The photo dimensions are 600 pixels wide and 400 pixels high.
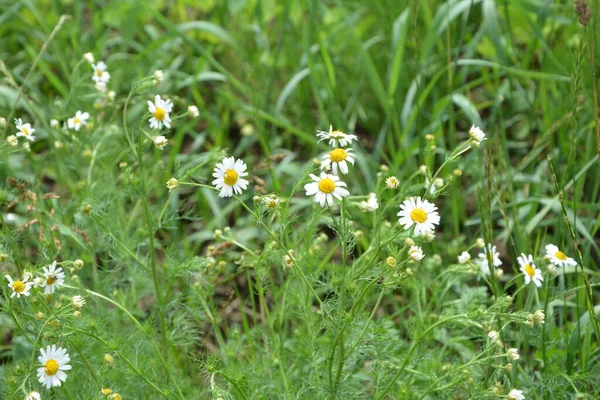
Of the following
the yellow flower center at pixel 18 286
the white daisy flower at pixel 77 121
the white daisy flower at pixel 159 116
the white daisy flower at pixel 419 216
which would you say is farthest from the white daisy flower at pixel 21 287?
the white daisy flower at pixel 419 216

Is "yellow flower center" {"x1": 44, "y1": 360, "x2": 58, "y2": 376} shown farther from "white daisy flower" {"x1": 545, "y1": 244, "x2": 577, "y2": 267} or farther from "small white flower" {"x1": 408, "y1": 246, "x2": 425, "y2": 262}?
"white daisy flower" {"x1": 545, "y1": 244, "x2": 577, "y2": 267}

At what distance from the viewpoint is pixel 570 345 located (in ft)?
6.00

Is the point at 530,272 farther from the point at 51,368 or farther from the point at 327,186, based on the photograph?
the point at 51,368

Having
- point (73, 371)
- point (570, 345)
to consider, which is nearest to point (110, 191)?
point (73, 371)

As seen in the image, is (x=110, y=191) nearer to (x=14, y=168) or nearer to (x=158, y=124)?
(x=158, y=124)

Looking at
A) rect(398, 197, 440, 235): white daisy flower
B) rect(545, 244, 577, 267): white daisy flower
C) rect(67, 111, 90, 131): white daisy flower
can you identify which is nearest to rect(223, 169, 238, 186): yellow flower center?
rect(398, 197, 440, 235): white daisy flower

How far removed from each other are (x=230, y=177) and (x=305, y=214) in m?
1.23

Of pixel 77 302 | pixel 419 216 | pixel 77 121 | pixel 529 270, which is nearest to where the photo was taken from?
pixel 419 216

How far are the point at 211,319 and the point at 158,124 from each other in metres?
0.48

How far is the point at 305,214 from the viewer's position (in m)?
2.75

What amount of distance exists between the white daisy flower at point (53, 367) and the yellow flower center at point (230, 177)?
47 centimetres

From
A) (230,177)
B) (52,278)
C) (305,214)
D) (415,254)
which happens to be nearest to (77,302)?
(52,278)

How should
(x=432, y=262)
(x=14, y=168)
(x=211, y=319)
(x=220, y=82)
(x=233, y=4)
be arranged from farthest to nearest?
(x=220, y=82) → (x=233, y=4) → (x=14, y=168) → (x=432, y=262) → (x=211, y=319)

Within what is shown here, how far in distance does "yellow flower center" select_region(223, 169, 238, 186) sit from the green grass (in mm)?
67
